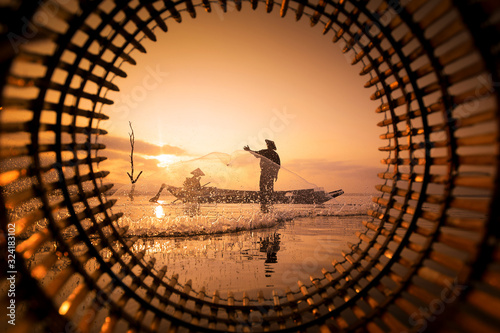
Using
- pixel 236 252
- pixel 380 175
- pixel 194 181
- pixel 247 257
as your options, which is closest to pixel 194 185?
pixel 194 181

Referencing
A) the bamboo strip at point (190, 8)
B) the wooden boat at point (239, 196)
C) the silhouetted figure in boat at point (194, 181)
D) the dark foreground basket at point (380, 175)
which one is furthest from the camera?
the wooden boat at point (239, 196)

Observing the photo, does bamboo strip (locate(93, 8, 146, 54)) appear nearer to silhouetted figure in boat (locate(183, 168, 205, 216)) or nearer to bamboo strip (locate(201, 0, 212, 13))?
bamboo strip (locate(201, 0, 212, 13))

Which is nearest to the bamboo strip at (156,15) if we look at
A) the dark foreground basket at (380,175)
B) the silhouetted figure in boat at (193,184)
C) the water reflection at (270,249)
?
the dark foreground basket at (380,175)

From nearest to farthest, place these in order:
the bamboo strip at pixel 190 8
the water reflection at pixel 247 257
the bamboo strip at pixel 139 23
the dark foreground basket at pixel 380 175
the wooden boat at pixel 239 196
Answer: the dark foreground basket at pixel 380 175
the bamboo strip at pixel 139 23
the bamboo strip at pixel 190 8
the water reflection at pixel 247 257
the wooden boat at pixel 239 196

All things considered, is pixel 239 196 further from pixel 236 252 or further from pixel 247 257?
pixel 247 257

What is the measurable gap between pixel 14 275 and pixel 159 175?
2870cm

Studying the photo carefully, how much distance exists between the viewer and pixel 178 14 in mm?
3180

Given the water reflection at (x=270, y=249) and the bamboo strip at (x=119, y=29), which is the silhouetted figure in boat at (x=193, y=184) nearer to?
the water reflection at (x=270, y=249)

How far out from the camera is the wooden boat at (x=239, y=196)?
25.0 metres

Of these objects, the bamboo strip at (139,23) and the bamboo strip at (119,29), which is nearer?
the bamboo strip at (119,29)

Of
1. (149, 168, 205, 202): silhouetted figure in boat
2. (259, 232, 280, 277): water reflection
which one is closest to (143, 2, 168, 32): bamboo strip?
(259, 232, 280, 277): water reflection

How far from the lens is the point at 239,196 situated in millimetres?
27094

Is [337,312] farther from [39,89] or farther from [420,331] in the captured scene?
[39,89]

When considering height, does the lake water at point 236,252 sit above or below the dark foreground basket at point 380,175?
below
